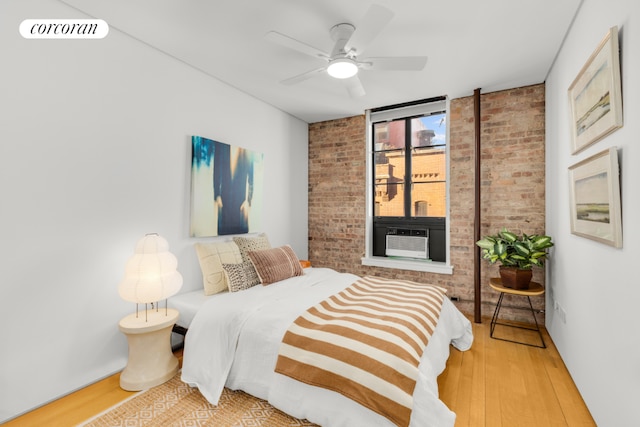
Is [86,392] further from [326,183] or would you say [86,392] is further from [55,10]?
[326,183]

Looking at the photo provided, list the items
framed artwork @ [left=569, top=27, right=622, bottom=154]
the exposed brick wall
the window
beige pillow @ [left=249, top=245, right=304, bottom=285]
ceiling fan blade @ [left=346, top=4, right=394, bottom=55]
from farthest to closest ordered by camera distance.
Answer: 1. the window
2. the exposed brick wall
3. beige pillow @ [left=249, top=245, right=304, bottom=285]
4. ceiling fan blade @ [left=346, top=4, right=394, bottom=55]
5. framed artwork @ [left=569, top=27, right=622, bottom=154]

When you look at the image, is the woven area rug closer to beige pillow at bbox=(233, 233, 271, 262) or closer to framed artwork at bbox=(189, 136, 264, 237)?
beige pillow at bbox=(233, 233, 271, 262)

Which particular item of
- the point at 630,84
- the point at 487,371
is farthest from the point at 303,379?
the point at 630,84

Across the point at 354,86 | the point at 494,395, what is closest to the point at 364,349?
the point at 494,395

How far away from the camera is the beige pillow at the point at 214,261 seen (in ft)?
8.96

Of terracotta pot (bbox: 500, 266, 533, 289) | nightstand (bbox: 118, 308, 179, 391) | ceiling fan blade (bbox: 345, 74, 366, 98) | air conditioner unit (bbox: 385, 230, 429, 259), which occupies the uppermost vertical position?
ceiling fan blade (bbox: 345, 74, 366, 98)

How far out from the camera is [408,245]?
4121 mm

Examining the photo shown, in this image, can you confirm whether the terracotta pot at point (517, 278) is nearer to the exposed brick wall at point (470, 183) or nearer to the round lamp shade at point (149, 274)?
the exposed brick wall at point (470, 183)

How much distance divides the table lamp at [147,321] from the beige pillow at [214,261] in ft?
1.40

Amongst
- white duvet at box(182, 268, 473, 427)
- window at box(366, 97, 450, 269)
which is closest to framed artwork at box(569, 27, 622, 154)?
white duvet at box(182, 268, 473, 427)

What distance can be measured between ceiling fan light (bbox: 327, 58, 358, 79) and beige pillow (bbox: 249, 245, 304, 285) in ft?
5.79

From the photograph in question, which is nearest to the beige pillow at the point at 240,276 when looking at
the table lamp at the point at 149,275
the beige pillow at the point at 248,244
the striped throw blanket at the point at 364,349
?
the beige pillow at the point at 248,244

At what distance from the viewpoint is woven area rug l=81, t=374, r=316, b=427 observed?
1.78 m

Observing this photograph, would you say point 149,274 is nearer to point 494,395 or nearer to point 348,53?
point 348,53
